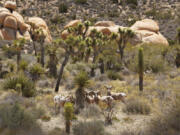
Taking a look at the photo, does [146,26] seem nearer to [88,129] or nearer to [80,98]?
[80,98]

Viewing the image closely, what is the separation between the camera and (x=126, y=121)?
7773 millimetres

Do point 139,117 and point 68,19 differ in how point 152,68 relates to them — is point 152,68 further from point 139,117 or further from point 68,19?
point 68,19

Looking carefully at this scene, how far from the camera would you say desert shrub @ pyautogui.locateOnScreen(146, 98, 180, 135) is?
562 cm

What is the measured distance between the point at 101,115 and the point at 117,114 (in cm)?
85

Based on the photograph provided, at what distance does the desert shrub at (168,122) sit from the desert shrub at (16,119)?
14.4ft

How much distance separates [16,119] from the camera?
6.51m

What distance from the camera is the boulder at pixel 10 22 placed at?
32312 millimetres

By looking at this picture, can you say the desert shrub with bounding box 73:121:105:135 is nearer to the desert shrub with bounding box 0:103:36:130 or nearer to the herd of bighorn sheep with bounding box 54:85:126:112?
the desert shrub with bounding box 0:103:36:130

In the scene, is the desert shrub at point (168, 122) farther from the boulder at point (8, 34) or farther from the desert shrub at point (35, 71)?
the boulder at point (8, 34)

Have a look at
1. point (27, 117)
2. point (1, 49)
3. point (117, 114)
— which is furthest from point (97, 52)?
point (27, 117)

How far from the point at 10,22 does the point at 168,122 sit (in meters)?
33.5

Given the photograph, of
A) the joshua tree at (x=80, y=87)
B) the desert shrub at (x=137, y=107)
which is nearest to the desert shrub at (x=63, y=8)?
the joshua tree at (x=80, y=87)

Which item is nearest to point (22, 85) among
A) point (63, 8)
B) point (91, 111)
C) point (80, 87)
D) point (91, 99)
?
point (80, 87)

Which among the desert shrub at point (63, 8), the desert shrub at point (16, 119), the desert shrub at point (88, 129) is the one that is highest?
the desert shrub at point (63, 8)
